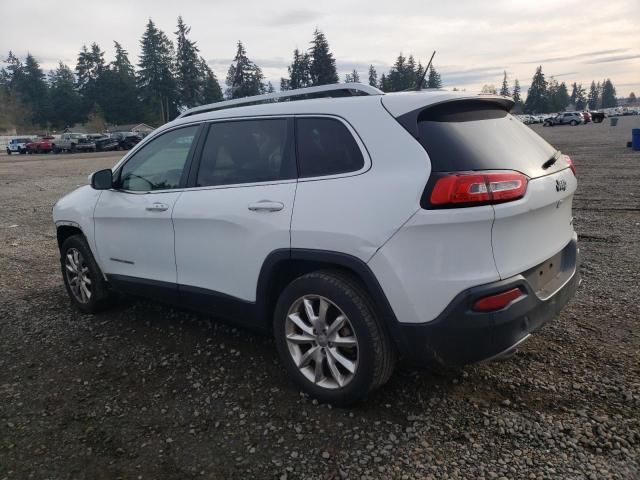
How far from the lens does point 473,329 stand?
258cm

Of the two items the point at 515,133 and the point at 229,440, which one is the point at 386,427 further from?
the point at 515,133

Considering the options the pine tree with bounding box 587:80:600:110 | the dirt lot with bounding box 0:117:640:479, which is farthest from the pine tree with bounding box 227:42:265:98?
the pine tree with bounding box 587:80:600:110

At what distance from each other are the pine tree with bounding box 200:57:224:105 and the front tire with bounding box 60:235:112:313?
92.0 m

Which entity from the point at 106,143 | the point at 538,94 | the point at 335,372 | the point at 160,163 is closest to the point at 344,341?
the point at 335,372

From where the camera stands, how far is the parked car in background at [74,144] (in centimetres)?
4488

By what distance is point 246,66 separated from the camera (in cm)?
8862

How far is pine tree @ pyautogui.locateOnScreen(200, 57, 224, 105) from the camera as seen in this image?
93.8 metres

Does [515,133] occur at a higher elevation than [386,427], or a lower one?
higher

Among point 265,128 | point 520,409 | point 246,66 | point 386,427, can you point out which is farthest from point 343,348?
point 246,66

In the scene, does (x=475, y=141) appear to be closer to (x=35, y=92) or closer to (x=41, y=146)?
(x=41, y=146)

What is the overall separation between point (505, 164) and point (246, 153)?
1711mm

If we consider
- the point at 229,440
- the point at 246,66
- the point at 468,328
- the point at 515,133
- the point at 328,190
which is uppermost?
the point at 246,66

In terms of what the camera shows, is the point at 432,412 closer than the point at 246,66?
Yes

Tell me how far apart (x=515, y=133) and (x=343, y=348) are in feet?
5.51
